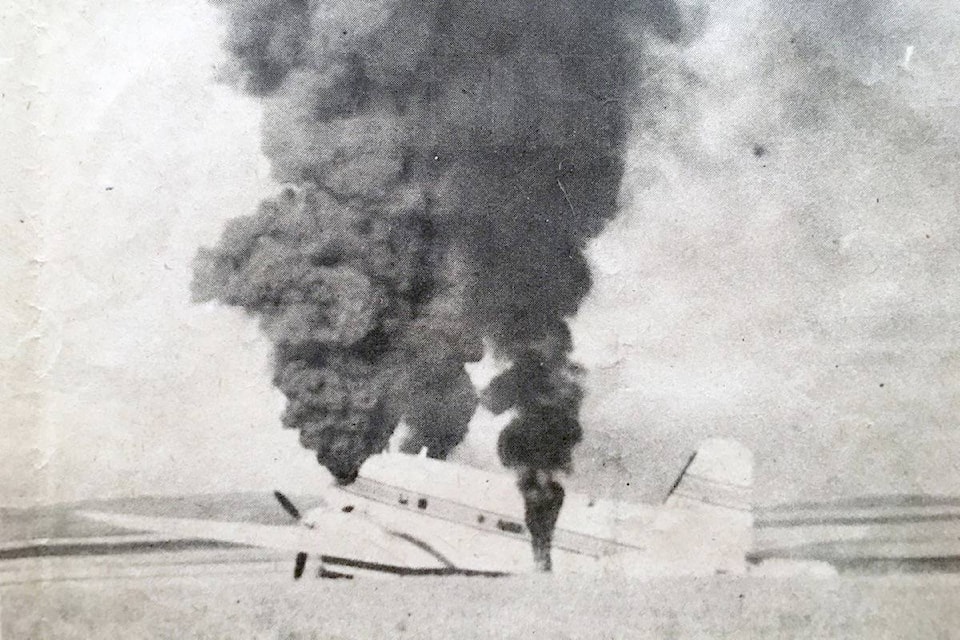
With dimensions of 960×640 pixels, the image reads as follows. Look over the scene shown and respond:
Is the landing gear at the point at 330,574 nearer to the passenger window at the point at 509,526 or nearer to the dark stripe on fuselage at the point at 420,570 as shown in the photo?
the dark stripe on fuselage at the point at 420,570

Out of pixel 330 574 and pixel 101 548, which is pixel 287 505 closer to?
pixel 330 574

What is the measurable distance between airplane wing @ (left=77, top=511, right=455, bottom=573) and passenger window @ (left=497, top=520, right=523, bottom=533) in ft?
0.36

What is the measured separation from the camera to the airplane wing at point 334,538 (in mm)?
1254

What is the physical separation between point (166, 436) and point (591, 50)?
3.35 ft

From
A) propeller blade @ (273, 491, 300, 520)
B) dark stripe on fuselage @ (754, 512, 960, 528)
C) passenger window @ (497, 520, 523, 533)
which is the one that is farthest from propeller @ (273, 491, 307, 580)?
dark stripe on fuselage @ (754, 512, 960, 528)

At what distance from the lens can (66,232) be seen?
130 centimetres

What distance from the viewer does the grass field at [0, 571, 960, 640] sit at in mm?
1217

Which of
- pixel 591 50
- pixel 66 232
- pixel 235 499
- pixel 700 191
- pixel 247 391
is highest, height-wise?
pixel 591 50

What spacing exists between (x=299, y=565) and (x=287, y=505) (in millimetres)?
106

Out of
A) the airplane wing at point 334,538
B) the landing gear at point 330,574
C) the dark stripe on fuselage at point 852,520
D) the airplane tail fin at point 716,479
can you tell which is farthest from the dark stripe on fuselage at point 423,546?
the dark stripe on fuselage at point 852,520

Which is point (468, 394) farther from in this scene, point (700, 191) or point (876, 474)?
point (876, 474)

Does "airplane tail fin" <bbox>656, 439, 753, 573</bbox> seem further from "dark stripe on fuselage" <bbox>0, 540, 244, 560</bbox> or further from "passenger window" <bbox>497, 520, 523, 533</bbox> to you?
"dark stripe on fuselage" <bbox>0, 540, 244, 560</bbox>

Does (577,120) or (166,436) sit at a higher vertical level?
(577,120)

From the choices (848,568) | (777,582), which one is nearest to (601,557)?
(777,582)
